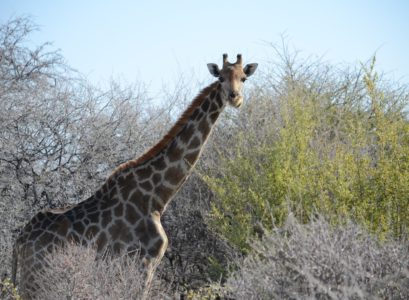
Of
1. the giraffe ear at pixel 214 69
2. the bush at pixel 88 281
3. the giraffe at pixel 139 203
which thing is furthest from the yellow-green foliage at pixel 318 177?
the bush at pixel 88 281

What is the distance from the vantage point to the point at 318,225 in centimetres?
604

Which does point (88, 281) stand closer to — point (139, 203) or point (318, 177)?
point (139, 203)

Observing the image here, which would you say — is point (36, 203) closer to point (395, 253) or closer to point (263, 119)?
point (263, 119)

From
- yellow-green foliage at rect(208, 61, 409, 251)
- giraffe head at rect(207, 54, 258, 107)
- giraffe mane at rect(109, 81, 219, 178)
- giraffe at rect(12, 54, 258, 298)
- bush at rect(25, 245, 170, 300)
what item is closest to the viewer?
bush at rect(25, 245, 170, 300)

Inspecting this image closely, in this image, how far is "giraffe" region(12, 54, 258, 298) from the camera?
917 centimetres

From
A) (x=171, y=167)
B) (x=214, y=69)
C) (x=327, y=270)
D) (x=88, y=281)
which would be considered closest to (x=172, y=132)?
(x=171, y=167)

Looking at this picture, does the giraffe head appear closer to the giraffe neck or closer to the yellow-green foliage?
the giraffe neck

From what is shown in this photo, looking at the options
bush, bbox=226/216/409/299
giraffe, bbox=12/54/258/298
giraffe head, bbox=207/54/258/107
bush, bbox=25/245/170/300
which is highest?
giraffe head, bbox=207/54/258/107

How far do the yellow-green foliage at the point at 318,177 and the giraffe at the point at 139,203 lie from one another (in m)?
0.58

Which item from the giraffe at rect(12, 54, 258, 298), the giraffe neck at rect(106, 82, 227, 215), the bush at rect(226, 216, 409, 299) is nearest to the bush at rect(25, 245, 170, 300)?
the bush at rect(226, 216, 409, 299)

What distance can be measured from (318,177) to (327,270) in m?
3.52

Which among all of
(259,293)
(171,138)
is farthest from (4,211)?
(259,293)

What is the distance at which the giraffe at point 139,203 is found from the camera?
9.17 m

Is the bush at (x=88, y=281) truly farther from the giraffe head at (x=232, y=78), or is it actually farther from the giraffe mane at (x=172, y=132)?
the giraffe head at (x=232, y=78)
